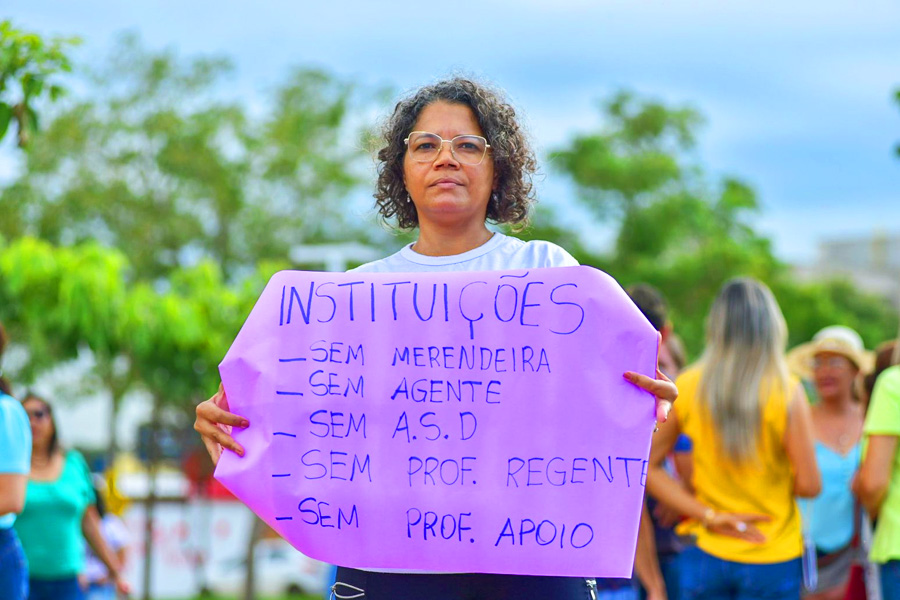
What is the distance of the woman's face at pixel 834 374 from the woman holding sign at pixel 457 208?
3.51 m

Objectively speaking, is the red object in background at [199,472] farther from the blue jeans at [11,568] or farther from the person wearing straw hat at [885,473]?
the person wearing straw hat at [885,473]

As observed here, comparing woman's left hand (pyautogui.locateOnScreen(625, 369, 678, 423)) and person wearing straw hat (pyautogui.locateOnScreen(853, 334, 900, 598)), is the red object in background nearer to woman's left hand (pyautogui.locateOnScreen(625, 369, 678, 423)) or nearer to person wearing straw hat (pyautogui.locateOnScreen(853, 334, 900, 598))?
person wearing straw hat (pyautogui.locateOnScreen(853, 334, 900, 598))

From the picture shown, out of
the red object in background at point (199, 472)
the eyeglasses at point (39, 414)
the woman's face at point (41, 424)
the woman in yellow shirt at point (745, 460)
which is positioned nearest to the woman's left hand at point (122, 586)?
the woman's face at point (41, 424)

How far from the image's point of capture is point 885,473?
12.8 ft

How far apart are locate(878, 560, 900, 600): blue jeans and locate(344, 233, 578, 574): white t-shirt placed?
1875 mm

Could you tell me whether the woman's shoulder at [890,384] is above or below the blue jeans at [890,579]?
above

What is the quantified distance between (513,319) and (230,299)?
43.8 feet

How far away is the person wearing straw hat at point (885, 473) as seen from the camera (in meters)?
3.85

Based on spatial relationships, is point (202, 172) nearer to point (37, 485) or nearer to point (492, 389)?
point (37, 485)

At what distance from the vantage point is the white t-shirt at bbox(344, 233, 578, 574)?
2.62 metres

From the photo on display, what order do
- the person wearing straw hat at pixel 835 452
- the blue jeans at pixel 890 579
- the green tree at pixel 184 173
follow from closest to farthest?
the blue jeans at pixel 890 579
the person wearing straw hat at pixel 835 452
the green tree at pixel 184 173

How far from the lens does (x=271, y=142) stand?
24.5 metres

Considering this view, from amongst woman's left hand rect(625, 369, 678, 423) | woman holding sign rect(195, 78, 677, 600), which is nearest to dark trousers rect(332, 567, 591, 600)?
woman holding sign rect(195, 78, 677, 600)

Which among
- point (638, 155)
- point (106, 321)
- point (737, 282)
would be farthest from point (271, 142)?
point (737, 282)
